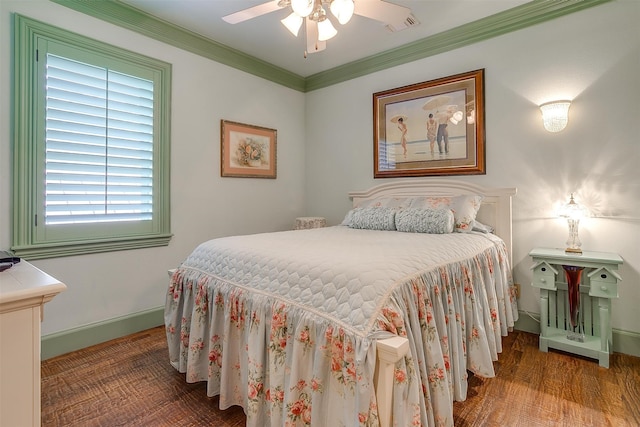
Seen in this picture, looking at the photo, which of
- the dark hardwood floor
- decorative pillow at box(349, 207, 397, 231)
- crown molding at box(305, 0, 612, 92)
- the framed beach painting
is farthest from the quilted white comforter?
crown molding at box(305, 0, 612, 92)

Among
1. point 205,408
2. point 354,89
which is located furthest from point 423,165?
point 205,408

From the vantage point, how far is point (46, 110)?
7.07 ft

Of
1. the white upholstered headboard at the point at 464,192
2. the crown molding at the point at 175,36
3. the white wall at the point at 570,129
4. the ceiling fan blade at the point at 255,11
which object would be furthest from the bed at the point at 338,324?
the crown molding at the point at 175,36

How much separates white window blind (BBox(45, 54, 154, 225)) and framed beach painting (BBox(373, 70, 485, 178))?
86.8 inches

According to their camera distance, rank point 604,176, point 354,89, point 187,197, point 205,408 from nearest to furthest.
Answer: point 205,408 < point 604,176 < point 187,197 < point 354,89

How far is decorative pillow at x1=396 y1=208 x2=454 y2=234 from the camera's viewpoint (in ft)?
7.81

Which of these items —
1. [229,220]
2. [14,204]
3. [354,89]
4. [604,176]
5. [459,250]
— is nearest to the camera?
[459,250]

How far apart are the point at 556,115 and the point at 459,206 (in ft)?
3.05

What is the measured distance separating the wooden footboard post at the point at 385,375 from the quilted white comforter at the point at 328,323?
0.03 meters

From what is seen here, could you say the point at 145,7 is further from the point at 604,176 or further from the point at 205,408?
the point at 604,176

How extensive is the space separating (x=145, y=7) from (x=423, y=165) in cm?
270

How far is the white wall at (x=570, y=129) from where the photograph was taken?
7.27ft

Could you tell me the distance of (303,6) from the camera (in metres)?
1.61

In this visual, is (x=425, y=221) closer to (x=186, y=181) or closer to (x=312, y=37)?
(x=312, y=37)
